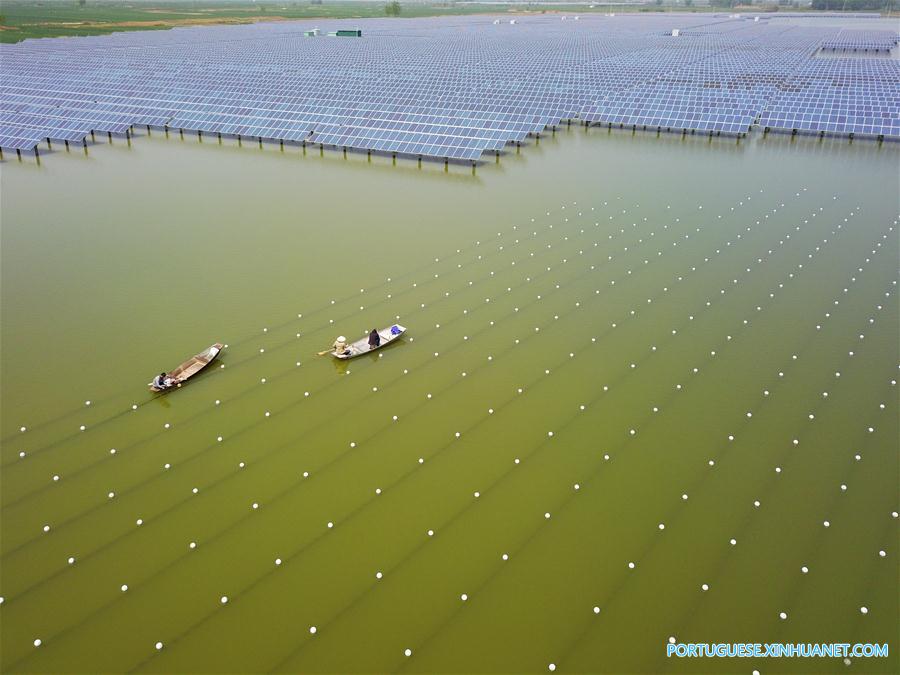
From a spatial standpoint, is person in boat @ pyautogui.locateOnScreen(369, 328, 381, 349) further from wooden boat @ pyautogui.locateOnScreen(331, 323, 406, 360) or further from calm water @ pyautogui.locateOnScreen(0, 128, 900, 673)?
calm water @ pyautogui.locateOnScreen(0, 128, 900, 673)

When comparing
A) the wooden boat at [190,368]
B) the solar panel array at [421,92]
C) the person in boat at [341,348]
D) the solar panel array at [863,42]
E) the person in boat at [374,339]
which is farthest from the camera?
the solar panel array at [863,42]

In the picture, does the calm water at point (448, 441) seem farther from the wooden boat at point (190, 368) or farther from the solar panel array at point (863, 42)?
the solar panel array at point (863, 42)

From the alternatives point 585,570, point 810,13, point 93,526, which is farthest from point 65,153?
point 810,13

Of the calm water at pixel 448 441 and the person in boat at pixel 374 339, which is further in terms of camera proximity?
the person in boat at pixel 374 339

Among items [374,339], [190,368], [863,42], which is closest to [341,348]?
[374,339]

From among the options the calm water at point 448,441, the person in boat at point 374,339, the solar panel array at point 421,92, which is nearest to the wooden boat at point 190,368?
the calm water at point 448,441

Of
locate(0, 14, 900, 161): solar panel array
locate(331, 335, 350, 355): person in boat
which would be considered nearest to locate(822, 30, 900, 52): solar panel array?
locate(0, 14, 900, 161): solar panel array
